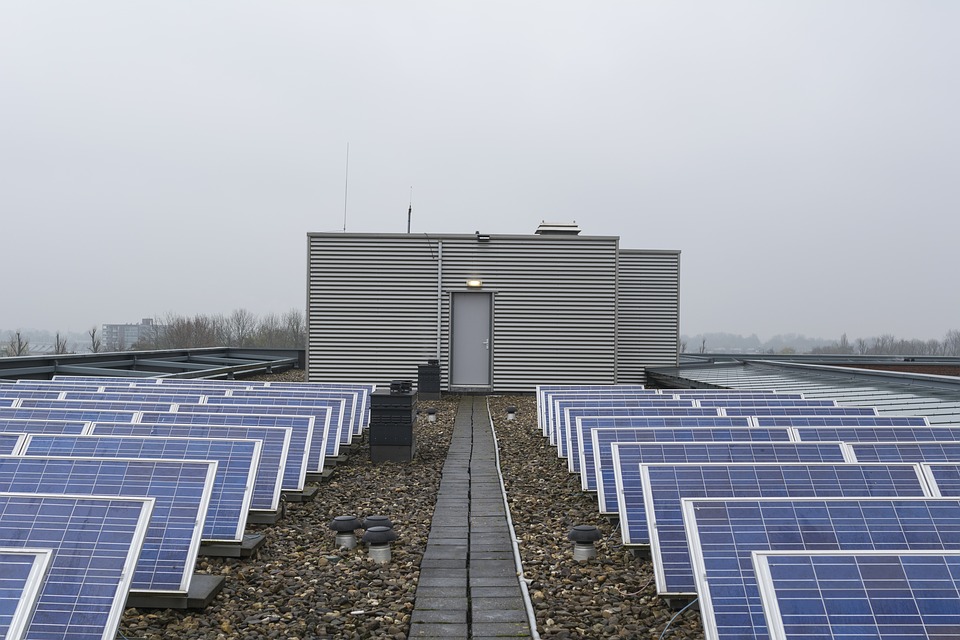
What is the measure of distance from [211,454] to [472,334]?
15.1m

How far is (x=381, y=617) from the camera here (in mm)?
4680

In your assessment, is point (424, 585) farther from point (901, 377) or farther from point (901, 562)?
point (901, 377)

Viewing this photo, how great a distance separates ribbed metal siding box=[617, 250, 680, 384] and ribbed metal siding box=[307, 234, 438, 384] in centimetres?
648

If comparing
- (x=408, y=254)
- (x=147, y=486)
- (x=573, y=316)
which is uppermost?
(x=408, y=254)

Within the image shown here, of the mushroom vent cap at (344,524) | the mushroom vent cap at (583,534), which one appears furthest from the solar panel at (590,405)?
the mushroom vent cap at (344,524)

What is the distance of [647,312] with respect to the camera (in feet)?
77.4

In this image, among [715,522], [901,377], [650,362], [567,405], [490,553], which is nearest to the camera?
[715,522]

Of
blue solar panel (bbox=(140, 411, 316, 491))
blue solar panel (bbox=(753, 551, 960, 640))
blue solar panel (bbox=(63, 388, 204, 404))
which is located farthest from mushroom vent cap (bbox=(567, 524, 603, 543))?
blue solar panel (bbox=(63, 388, 204, 404))

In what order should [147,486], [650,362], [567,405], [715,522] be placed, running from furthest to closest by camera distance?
[650,362]
[567,405]
[147,486]
[715,522]

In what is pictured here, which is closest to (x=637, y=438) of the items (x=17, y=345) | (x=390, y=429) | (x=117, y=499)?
(x=390, y=429)

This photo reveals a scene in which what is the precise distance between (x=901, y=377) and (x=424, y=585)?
1295 cm

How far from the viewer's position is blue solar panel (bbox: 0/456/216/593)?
15.4 feet

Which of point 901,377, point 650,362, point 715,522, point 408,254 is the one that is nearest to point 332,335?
point 408,254

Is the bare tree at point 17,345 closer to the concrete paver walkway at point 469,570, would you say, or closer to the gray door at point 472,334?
the gray door at point 472,334
